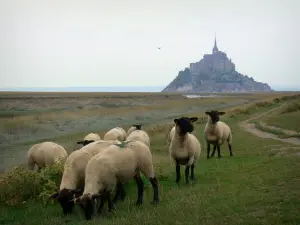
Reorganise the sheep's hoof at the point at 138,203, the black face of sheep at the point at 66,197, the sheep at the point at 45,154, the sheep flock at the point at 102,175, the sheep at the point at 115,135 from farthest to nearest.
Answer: the sheep at the point at 115,135 < the sheep at the point at 45,154 < the sheep's hoof at the point at 138,203 < the black face of sheep at the point at 66,197 < the sheep flock at the point at 102,175

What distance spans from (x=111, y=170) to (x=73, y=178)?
1430 millimetres

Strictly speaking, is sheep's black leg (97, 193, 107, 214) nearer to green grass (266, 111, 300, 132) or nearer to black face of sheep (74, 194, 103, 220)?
black face of sheep (74, 194, 103, 220)

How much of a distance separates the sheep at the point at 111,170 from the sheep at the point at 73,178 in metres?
0.56

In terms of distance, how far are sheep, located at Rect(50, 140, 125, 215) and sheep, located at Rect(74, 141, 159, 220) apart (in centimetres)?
56

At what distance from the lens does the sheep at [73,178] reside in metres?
10.0

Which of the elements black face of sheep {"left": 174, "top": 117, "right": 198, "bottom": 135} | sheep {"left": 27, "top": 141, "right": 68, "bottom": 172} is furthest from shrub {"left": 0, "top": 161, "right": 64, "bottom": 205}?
black face of sheep {"left": 174, "top": 117, "right": 198, "bottom": 135}

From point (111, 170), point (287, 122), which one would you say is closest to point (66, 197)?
point (111, 170)

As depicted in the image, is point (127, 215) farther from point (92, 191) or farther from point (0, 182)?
point (0, 182)

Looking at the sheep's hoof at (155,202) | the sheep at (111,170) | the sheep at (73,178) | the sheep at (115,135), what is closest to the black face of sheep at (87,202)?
the sheep at (111,170)

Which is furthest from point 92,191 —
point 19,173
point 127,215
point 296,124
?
point 296,124

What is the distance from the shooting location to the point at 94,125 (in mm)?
42656

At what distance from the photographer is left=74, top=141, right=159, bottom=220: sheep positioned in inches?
375

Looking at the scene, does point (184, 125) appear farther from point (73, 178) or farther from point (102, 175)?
point (73, 178)

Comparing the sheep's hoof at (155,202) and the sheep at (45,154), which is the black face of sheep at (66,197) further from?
the sheep at (45,154)
